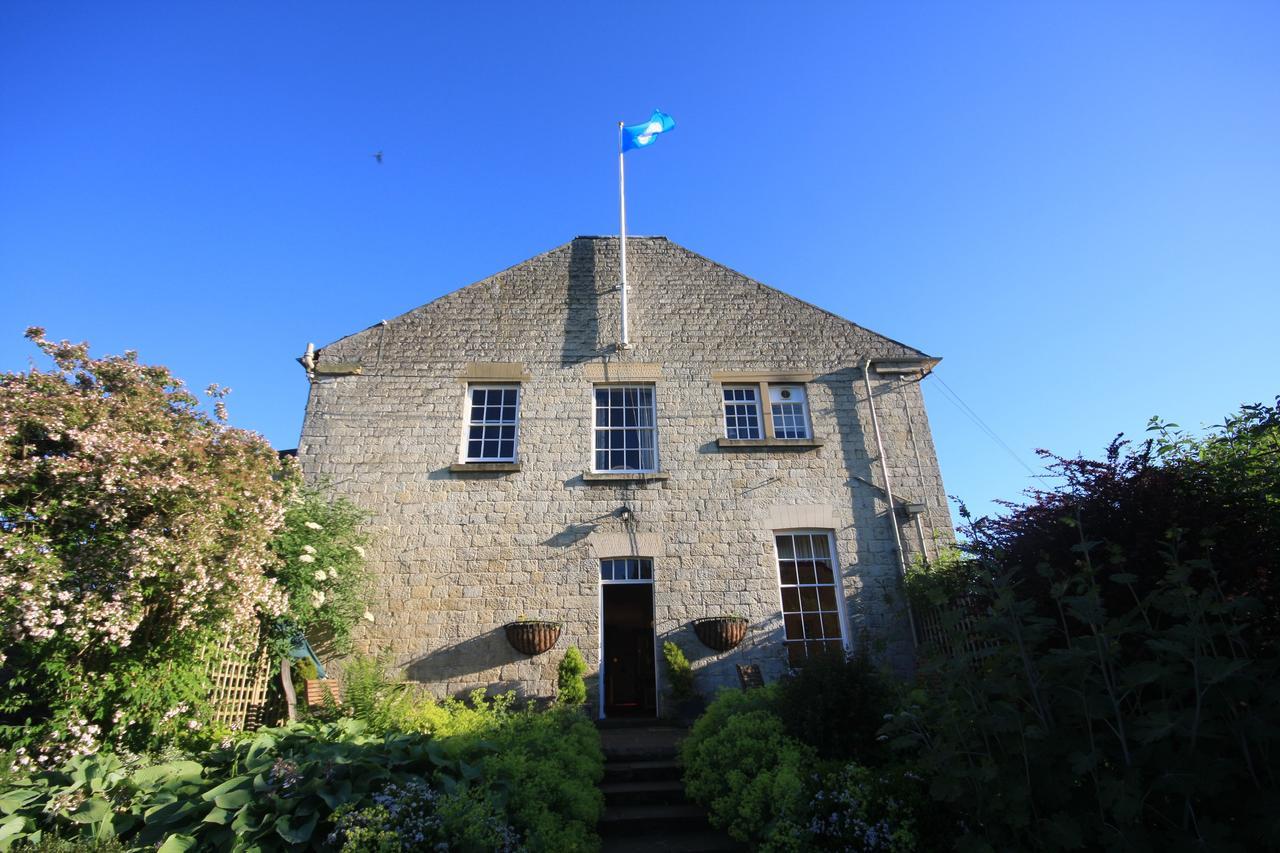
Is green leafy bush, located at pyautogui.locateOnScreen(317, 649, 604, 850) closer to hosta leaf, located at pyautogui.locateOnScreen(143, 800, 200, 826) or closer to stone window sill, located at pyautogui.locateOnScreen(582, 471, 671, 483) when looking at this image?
hosta leaf, located at pyautogui.locateOnScreen(143, 800, 200, 826)

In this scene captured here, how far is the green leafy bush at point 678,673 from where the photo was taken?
336 inches

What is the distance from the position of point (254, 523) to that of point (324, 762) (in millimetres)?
3174

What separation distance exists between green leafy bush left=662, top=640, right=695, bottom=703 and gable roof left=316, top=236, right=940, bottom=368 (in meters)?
6.34

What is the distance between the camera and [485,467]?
9875 mm

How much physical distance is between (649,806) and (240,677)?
510 centimetres

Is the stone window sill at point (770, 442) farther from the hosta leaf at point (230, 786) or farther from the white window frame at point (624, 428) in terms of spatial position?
the hosta leaf at point (230, 786)

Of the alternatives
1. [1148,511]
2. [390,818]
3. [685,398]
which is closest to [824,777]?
[390,818]

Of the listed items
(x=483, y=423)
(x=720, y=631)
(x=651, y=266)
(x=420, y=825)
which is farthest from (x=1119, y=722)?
(x=651, y=266)

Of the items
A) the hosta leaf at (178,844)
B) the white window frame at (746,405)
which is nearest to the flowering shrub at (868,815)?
the hosta leaf at (178,844)

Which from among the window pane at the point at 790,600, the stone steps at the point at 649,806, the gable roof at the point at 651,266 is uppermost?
the gable roof at the point at 651,266

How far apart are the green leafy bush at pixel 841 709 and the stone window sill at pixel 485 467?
19.1 ft

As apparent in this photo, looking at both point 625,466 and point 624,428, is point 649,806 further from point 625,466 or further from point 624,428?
point 624,428

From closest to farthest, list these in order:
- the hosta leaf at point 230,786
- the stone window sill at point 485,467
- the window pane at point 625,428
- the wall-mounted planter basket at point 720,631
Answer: the hosta leaf at point 230,786 → the wall-mounted planter basket at point 720,631 → the stone window sill at point 485,467 → the window pane at point 625,428

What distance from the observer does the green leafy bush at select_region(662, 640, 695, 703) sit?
8523 millimetres
